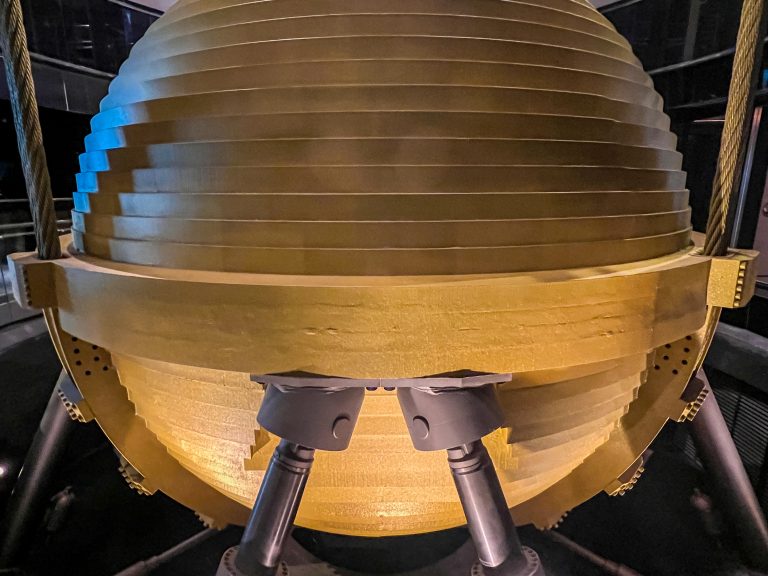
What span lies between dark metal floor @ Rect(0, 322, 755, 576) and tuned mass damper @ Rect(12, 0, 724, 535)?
127 cm

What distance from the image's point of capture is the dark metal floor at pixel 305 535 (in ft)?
10.0

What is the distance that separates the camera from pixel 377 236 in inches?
→ 56.9

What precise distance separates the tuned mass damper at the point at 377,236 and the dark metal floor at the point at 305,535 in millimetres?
1273

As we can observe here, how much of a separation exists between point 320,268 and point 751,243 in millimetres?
5724

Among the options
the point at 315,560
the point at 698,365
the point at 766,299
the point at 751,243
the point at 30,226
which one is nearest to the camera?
the point at 698,365

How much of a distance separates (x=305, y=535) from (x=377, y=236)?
7.46ft

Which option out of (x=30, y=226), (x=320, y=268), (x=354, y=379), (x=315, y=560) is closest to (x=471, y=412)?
(x=354, y=379)

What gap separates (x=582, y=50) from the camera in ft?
5.90

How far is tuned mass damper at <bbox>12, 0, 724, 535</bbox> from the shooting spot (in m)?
1.39

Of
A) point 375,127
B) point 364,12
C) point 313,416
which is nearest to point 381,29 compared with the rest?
point 364,12

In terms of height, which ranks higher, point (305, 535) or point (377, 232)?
point (377, 232)

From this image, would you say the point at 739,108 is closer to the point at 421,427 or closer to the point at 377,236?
the point at 377,236

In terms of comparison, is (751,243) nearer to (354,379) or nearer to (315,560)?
(315,560)

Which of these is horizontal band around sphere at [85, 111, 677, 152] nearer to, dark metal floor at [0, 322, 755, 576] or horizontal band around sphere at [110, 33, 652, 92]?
horizontal band around sphere at [110, 33, 652, 92]
